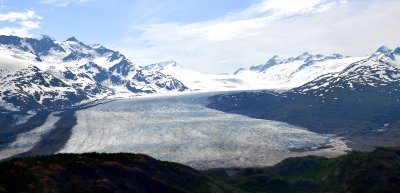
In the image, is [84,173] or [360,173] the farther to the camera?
[360,173]

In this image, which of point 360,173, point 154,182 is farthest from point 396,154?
point 154,182

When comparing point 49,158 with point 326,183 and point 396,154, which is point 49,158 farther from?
point 396,154

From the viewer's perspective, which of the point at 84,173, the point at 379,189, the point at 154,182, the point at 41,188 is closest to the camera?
the point at 41,188

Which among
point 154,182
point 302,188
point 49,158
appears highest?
point 49,158

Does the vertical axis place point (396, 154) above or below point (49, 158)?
below

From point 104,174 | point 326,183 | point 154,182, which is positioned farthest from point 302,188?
point 104,174

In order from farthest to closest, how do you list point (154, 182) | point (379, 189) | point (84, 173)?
1. point (379, 189)
2. point (154, 182)
3. point (84, 173)
